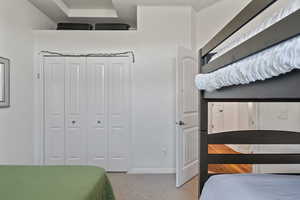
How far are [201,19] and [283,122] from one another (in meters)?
2.27

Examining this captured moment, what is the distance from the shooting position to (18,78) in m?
3.96

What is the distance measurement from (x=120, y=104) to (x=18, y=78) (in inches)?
62.4

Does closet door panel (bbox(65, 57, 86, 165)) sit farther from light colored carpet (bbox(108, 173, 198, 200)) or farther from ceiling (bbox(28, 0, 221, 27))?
ceiling (bbox(28, 0, 221, 27))

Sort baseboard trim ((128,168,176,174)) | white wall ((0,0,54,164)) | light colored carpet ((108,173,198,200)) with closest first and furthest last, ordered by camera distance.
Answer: light colored carpet ((108,173,198,200))
white wall ((0,0,54,164))
baseboard trim ((128,168,176,174))

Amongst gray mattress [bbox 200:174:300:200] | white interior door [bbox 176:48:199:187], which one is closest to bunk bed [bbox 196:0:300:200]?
gray mattress [bbox 200:174:300:200]

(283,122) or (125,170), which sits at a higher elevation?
(283,122)

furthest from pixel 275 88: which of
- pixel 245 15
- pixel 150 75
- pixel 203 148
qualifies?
pixel 150 75

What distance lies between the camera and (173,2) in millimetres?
4301

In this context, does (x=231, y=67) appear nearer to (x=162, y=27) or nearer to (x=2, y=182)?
(x=2, y=182)

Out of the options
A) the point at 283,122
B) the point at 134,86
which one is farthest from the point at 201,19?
the point at 283,122

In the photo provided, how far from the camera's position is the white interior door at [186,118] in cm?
383

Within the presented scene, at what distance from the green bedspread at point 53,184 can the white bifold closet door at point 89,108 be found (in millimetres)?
2291

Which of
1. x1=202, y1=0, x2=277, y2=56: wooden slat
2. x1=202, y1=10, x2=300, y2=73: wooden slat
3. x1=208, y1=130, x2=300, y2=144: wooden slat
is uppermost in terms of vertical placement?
x1=202, y1=0, x2=277, y2=56: wooden slat

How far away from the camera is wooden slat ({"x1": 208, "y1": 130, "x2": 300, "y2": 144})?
2.47 metres
